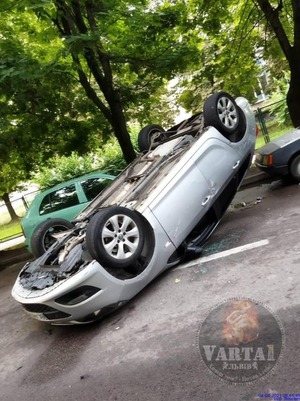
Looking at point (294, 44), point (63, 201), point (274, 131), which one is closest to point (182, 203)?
point (63, 201)

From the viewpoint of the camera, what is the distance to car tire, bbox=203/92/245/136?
220 inches

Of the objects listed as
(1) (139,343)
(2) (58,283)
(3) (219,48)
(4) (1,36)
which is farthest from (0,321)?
(3) (219,48)

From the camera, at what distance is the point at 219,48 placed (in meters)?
14.0

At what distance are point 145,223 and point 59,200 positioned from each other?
3853mm

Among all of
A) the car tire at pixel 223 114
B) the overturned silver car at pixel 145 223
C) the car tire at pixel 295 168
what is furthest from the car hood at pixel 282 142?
the car tire at pixel 223 114

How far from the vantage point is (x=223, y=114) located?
5777mm

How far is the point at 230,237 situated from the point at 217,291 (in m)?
1.66

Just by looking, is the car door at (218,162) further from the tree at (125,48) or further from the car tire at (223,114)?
the tree at (125,48)

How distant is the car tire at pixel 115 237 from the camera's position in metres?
4.30

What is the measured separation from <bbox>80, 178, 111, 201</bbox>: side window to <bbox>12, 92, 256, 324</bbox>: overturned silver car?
190cm

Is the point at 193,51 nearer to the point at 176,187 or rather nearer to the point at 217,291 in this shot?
the point at 176,187

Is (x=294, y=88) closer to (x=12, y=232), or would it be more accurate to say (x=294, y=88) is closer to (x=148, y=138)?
(x=148, y=138)

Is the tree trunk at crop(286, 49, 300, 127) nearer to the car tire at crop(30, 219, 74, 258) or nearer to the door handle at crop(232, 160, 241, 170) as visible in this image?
the door handle at crop(232, 160, 241, 170)

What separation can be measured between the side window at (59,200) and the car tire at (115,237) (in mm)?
3742
